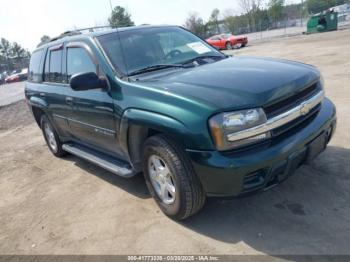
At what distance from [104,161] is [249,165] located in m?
2.10

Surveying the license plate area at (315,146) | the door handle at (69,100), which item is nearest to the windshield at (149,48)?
the door handle at (69,100)

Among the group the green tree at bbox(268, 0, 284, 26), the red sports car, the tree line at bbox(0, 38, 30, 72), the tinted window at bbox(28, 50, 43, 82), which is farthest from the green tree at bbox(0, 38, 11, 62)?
the tinted window at bbox(28, 50, 43, 82)

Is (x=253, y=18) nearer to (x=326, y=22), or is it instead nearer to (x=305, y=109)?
(x=326, y=22)

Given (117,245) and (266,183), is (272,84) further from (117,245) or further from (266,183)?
(117,245)

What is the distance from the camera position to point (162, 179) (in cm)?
352

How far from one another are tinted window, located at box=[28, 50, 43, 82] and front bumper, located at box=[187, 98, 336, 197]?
12.9 feet

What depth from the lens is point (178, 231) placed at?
11.3 ft

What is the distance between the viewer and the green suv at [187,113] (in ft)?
9.43

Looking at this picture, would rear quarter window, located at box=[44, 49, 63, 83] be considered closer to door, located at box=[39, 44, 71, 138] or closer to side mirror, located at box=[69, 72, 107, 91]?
door, located at box=[39, 44, 71, 138]

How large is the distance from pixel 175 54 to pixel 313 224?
238 cm

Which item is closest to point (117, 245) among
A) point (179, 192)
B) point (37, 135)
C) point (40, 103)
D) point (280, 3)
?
point (179, 192)

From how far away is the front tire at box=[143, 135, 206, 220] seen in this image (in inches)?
123

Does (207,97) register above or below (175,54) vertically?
below

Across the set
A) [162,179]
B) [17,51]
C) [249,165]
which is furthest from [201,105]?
[17,51]
